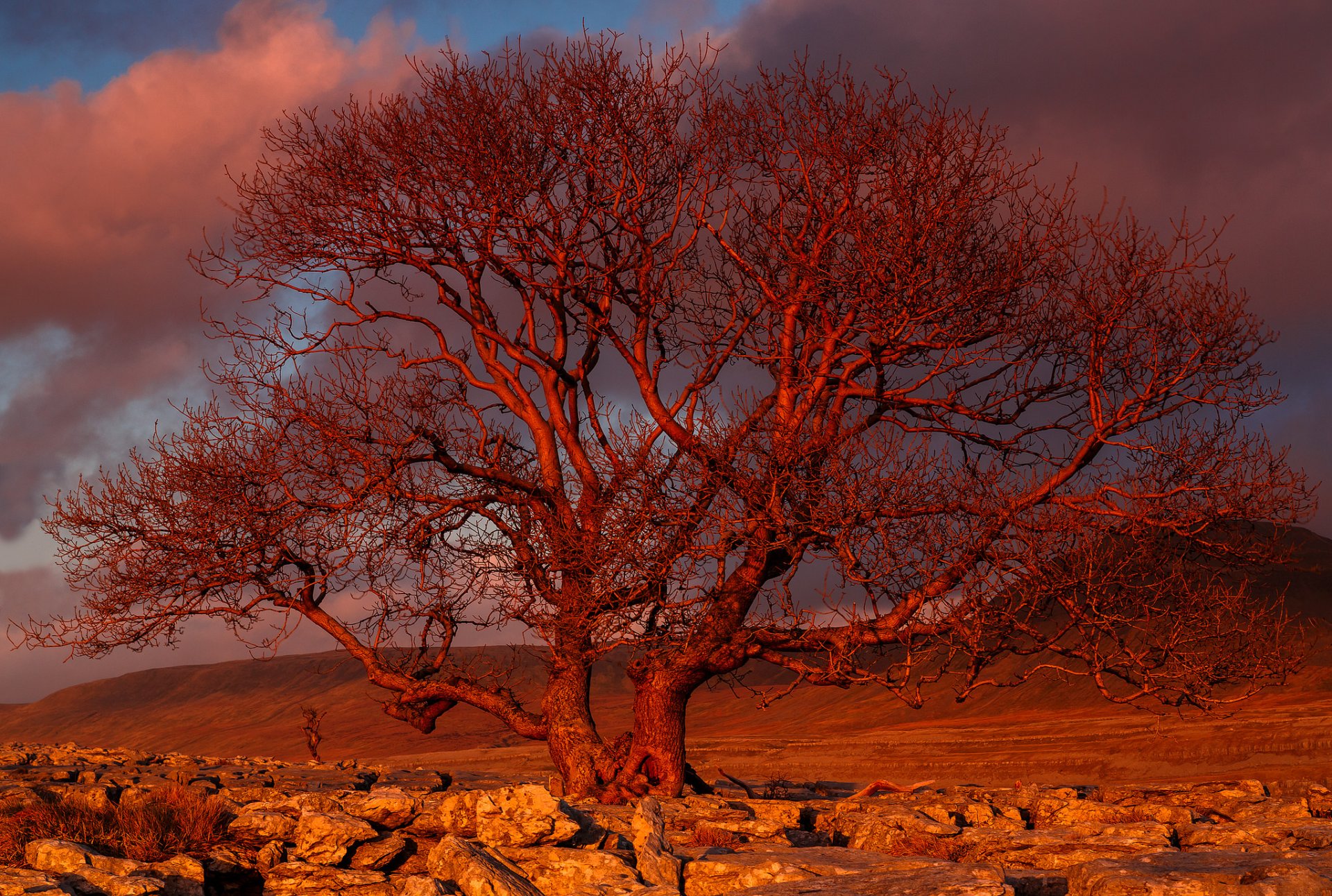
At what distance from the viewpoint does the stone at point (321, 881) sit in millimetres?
9438

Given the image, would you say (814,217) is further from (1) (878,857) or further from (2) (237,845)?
(2) (237,845)

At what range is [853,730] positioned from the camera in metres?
93.0

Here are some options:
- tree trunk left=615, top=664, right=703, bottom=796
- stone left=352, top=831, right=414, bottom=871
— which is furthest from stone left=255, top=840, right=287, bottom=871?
tree trunk left=615, top=664, right=703, bottom=796

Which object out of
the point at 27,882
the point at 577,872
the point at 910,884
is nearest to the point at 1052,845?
the point at 910,884

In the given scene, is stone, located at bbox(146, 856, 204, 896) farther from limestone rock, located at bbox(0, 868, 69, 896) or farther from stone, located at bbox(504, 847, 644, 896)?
stone, located at bbox(504, 847, 644, 896)

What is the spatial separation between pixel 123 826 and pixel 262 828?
138 cm

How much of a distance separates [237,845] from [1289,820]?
1145 centimetres

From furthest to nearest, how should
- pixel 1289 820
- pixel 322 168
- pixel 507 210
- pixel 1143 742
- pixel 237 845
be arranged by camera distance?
pixel 1143 742 → pixel 322 168 → pixel 507 210 → pixel 1289 820 → pixel 237 845

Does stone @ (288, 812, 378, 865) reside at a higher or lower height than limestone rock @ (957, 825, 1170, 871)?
higher

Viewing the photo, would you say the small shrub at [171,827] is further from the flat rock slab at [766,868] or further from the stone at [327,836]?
the flat rock slab at [766,868]

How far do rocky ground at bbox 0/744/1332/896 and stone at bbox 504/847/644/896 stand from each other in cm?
2

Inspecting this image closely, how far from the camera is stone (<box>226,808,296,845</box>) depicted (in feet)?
35.2

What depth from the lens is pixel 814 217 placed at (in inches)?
651

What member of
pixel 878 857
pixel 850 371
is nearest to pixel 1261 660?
pixel 850 371
